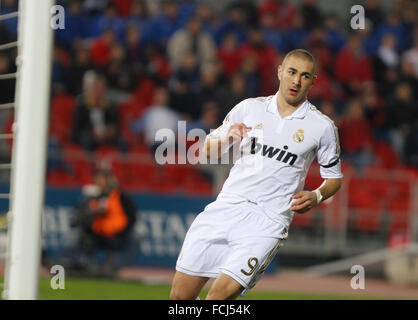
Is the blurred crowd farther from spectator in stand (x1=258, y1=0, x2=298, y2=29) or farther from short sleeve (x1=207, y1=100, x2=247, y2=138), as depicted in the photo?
short sleeve (x1=207, y1=100, x2=247, y2=138)

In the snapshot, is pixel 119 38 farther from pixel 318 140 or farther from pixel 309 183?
pixel 318 140

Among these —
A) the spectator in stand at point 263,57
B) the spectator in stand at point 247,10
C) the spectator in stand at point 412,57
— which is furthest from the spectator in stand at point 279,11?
the spectator in stand at point 412,57

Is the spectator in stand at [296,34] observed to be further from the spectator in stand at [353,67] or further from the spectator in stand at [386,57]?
the spectator in stand at [386,57]

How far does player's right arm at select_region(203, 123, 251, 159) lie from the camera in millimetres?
5879

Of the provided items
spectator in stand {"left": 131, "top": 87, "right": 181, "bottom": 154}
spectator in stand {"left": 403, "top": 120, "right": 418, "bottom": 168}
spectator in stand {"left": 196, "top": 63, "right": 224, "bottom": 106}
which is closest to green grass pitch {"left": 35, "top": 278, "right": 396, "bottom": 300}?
spectator in stand {"left": 131, "top": 87, "right": 181, "bottom": 154}

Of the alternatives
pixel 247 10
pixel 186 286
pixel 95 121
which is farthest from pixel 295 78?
pixel 247 10

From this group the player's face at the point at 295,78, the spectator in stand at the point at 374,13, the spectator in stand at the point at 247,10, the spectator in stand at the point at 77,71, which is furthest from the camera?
the spectator in stand at the point at 374,13

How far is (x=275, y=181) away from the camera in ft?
20.1

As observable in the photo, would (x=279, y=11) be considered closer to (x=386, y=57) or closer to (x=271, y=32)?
(x=271, y=32)

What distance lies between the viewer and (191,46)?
1636 cm

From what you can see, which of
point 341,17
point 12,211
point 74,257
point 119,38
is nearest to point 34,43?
point 12,211

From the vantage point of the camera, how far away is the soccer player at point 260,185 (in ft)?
19.8

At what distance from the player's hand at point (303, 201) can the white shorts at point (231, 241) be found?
0.27 meters
